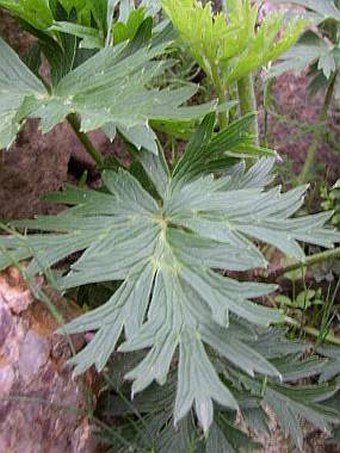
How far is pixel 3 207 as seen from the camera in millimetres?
1952

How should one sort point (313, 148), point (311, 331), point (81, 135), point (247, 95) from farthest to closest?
point (313, 148), point (311, 331), point (247, 95), point (81, 135)

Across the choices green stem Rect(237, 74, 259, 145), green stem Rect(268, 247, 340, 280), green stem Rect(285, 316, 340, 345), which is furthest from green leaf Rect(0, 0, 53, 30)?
green stem Rect(285, 316, 340, 345)

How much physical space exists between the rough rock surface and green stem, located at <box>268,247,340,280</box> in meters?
0.60

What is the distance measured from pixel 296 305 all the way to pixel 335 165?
1.60 ft

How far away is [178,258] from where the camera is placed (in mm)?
1418

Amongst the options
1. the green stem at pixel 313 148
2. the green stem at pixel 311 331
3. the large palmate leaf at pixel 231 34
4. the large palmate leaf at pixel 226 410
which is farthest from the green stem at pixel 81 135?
the green stem at pixel 313 148

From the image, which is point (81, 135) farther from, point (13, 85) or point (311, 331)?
point (311, 331)

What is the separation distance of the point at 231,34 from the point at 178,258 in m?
0.44

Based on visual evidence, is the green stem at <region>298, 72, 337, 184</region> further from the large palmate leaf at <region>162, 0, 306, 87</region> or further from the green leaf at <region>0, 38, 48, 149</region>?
the green leaf at <region>0, 38, 48, 149</region>

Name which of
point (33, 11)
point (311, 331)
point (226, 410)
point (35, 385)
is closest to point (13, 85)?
point (33, 11)

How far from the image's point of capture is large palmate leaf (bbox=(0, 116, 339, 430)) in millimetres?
1312

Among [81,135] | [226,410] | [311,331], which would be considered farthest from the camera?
[311,331]

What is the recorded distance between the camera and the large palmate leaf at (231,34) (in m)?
1.53

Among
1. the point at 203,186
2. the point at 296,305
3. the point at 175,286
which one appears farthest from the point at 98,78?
the point at 296,305
